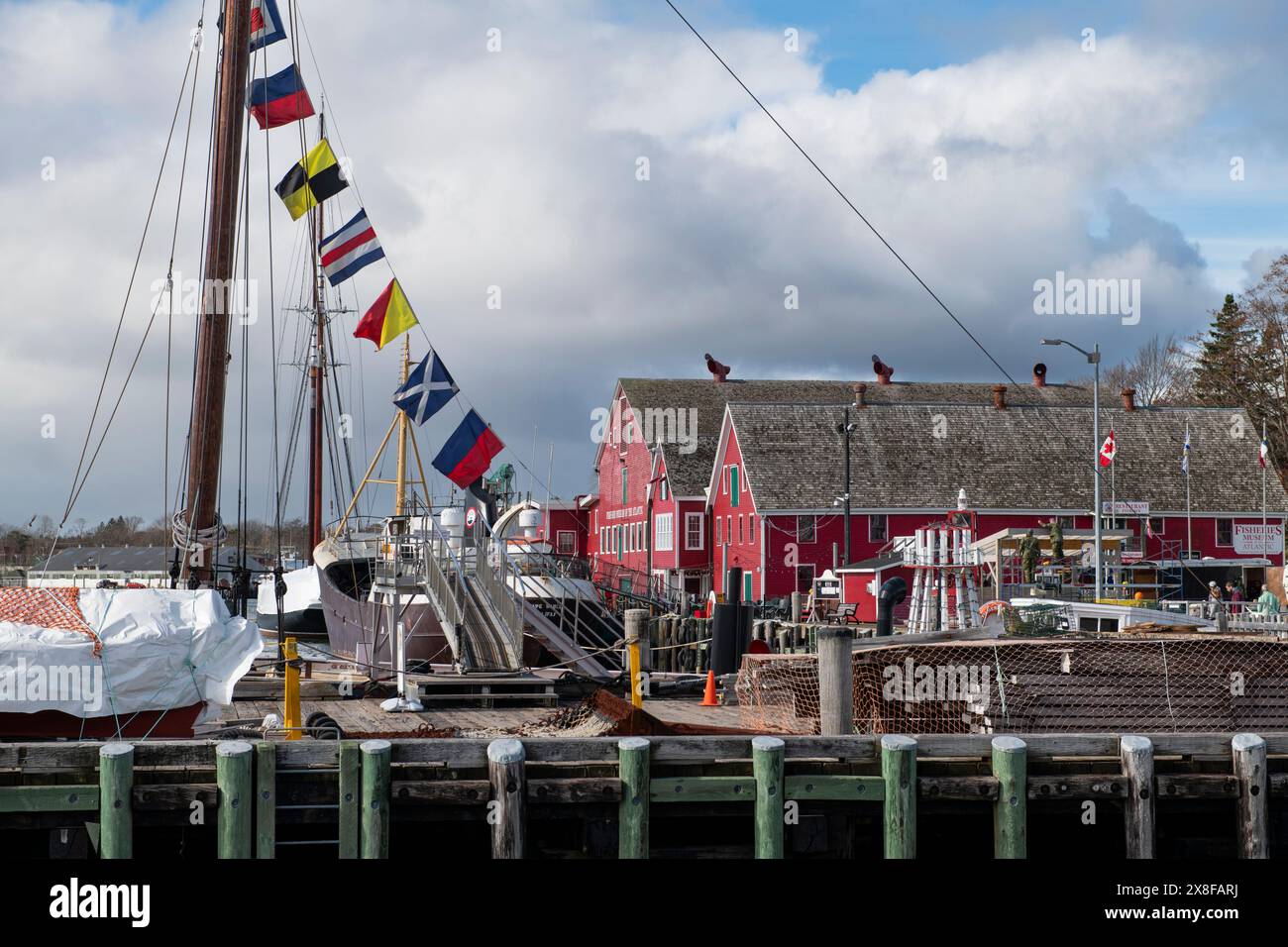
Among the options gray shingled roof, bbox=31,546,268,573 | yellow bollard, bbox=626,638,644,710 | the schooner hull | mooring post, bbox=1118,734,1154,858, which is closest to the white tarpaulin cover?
yellow bollard, bbox=626,638,644,710

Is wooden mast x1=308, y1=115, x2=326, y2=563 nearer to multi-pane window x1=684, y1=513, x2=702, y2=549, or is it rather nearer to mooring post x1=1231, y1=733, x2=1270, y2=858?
multi-pane window x1=684, y1=513, x2=702, y2=549

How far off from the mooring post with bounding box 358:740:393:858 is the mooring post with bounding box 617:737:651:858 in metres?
1.57

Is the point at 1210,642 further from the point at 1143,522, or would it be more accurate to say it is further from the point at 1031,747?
the point at 1143,522

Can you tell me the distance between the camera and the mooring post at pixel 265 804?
9.10 metres

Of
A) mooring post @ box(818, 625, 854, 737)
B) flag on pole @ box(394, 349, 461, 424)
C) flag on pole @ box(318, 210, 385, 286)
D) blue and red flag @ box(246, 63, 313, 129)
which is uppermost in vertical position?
blue and red flag @ box(246, 63, 313, 129)

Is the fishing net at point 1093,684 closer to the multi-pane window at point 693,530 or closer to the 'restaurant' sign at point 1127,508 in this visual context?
the 'restaurant' sign at point 1127,508

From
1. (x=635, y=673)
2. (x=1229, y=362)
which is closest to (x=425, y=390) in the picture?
(x=635, y=673)

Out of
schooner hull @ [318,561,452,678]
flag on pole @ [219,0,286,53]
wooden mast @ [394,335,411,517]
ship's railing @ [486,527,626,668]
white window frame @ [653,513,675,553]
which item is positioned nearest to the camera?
flag on pole @ [219,0,286,53]

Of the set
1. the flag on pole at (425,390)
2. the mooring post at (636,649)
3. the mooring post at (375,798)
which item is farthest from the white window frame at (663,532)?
the mooring post at (375,798)

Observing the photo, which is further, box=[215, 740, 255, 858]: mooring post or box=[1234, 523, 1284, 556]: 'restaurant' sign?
box=[1234, 523, 1284, 556]: 'restaurant' sign

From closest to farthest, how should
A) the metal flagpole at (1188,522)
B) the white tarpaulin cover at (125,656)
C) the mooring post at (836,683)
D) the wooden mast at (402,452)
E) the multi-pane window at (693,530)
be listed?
the white tarpaulin cover at (125,656)
the mooring post at (836,683)
the wooden mast at (402,452)
the metal flagpole at (1188,522)
the multi-pane window at (693,530)

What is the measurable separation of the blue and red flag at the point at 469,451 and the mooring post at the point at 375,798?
13.6m

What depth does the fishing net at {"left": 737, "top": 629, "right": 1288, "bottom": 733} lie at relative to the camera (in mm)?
12172
